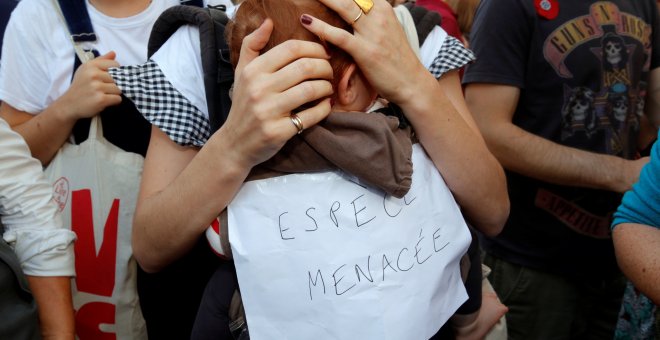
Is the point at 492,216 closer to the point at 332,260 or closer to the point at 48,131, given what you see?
the point at 332,260

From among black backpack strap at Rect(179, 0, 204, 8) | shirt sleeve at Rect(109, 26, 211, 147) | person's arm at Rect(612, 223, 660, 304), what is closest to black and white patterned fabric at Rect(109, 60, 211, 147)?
shirt sleeve at Rect(109, 26, 211, 147)

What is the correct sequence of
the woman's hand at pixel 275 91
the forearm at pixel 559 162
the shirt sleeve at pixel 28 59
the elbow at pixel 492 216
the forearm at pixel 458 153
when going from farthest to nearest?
the forearm at pixel 559 162 < the shirt sleeve at pixel 28 59 < the elbow at pixel 492 216 < the forearm at pixel 458 153 < the woman's hand at pixel 275 91

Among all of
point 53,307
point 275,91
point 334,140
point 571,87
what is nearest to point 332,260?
point 334,140

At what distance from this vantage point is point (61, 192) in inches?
63.8

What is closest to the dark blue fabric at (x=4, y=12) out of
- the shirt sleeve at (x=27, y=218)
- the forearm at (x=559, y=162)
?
the shirt sleeve at (x=27, y=218)

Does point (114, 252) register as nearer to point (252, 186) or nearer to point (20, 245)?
point (20, 245)

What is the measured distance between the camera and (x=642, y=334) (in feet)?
5.33

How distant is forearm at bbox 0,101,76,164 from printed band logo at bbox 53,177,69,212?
0.11m

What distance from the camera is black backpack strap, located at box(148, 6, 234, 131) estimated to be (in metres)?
1.24

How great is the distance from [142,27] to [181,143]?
2.34ft

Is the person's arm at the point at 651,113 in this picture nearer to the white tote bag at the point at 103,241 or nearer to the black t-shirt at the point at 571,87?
the black t-shirt at the point at 571,87

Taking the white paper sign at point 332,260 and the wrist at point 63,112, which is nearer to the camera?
the white paper sign at point 332,260

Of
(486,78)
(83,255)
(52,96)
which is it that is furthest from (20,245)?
(486,78)

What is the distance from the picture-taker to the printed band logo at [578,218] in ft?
7.24
